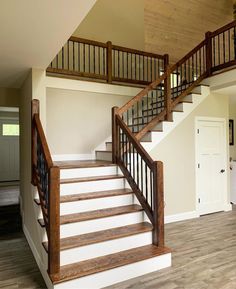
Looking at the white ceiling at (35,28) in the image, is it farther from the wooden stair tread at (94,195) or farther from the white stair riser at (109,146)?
the white stair riser at (109,146)

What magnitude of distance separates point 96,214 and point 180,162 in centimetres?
239

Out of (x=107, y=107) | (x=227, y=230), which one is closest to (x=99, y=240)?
(x=227, y=230)

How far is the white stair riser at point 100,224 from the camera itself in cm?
272

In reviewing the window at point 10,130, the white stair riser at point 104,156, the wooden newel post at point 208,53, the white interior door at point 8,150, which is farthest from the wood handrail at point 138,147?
the white interior door at point 8,150

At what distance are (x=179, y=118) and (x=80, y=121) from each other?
206cm

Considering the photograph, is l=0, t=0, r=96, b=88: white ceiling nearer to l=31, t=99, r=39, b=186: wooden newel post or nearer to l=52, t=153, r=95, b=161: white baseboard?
l=31, t=99, r=39, b=186: wooden newel post

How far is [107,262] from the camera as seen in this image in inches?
100

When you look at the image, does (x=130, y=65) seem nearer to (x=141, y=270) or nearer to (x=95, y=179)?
(x=95, y=179)

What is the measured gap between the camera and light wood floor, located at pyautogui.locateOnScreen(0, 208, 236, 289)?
2.51m

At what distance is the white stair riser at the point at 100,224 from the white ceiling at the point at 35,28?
81.0 inches

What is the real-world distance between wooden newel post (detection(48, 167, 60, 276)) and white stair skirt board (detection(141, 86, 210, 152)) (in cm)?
226

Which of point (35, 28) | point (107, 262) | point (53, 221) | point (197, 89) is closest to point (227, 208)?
point (197, 89)

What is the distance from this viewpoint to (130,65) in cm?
650

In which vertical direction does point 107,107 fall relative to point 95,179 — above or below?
above
